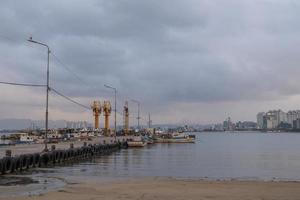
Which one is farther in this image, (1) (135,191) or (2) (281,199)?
(1) (135,191)

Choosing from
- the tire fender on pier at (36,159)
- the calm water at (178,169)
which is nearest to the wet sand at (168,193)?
the calm water at (178,169)

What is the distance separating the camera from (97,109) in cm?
18162

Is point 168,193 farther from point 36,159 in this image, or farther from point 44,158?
point 44,158

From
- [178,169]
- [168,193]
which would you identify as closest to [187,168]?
[178,169]

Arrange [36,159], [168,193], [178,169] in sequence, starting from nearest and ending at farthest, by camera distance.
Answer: [168,193]
[36,159]
[178,169]

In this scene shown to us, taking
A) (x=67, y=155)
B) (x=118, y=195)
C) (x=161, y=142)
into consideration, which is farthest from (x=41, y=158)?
(x=161, y=142)

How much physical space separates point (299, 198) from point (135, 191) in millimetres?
8543

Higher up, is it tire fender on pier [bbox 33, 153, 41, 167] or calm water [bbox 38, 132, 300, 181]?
tire fender on pier [bbox 33, 153, 41, 167]

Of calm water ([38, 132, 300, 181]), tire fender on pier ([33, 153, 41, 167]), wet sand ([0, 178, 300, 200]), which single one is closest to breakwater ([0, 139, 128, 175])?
tire fender on pier ([33, 153, 41, 167])

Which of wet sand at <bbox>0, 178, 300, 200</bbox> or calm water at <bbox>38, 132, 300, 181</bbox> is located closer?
wet sand at <bbox>0, 178, 300, 200</bbox>

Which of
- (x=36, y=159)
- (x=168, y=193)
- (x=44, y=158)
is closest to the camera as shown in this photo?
(x=168, y=193)

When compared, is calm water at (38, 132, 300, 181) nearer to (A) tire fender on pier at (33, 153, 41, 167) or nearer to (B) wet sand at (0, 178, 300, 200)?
(A) tire fender on pier at (33, 153, 41, 167)

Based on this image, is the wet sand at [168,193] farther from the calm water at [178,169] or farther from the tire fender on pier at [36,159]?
the tire fender on pier at [36,159]

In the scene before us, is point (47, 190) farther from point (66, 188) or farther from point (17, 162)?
point (17, 162)
